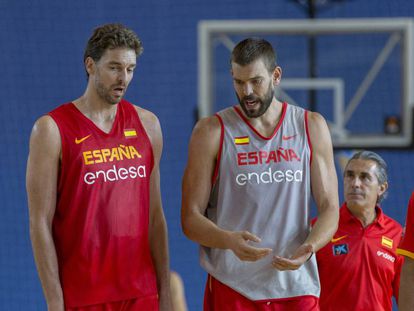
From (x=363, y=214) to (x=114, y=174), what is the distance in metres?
1.59

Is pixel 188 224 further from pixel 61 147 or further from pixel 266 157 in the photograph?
pixel 61 147

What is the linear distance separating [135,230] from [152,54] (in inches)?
177

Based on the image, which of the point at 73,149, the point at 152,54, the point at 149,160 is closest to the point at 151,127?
the point at 149,160

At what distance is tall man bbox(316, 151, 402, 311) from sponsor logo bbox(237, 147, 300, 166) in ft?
3.15

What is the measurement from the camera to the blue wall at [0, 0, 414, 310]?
22.8 feet

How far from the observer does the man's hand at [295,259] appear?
260 centimetres

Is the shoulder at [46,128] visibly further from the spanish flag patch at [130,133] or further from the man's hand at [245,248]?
the man's hand at [245,248]

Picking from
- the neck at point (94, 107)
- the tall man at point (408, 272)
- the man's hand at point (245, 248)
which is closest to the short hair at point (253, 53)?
the neck at point (94, 107)

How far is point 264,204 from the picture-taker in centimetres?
279

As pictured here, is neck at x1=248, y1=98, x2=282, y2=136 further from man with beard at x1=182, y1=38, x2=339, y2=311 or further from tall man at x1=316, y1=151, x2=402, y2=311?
tall man at x1=316, y1=151, x2=402, y2=311

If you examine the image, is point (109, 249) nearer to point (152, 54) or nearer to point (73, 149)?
point (73, 149)

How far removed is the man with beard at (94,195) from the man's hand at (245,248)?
38cm

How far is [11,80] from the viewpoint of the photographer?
278 inches

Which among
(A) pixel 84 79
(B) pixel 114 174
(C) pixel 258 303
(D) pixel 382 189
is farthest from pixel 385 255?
(A) pixel 84 79
